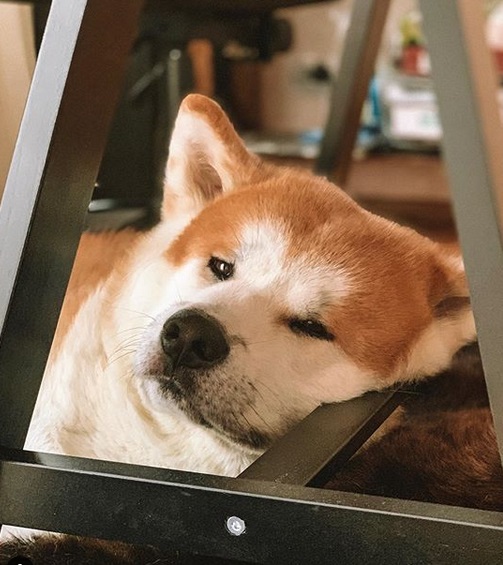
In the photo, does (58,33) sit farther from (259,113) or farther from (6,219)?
(259,113)

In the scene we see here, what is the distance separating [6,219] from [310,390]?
0.38 metres

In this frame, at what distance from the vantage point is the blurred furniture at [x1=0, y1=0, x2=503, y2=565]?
2.11 feet

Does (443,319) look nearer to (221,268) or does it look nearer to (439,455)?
(439,455)

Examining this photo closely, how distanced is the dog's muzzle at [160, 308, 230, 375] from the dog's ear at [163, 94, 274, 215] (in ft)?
0.88

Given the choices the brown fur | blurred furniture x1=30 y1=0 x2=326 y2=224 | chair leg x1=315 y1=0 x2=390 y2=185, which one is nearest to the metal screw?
the brown fur

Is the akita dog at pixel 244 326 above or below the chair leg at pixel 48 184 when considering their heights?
below

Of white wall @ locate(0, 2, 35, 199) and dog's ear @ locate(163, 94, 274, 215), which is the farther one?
dog's ear @ locate(163, 94, 274, 215)

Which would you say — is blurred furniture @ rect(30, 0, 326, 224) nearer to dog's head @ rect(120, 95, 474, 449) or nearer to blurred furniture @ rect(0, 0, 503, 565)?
dog's head @ rect(120, 95, 474, 449)

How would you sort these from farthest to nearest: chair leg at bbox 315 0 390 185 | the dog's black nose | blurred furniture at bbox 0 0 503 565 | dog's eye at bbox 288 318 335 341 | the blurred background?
the blurred background < chair leg at bbox 315 0 390 185 < dog's eye at bbox 288 318 335 341 < the dog's black nose < blurred furniture at bbox 0 0 503 565

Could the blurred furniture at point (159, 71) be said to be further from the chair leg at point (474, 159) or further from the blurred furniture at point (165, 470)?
the chair leg at point (474, 159)

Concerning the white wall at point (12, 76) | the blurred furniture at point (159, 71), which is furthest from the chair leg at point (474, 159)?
the blurred furniture at point (159, 71)

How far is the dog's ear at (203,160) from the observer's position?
950 millimetres

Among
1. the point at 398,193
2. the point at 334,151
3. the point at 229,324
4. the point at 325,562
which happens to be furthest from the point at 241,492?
the point at 398,193

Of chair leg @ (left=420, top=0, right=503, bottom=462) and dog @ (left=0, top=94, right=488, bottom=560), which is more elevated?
chair leg @ (left=420, top=0, right=503, bottom=462)
